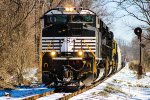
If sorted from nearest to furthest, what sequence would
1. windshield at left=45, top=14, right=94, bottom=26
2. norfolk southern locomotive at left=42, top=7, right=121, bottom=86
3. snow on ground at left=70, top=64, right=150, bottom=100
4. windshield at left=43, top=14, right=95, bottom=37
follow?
1. snow on ground at left=70, top=64, right=150, bottom=100
2. norfolk southern locomotive at left=42, top=7, right=121, bottom=86
3. windshield at left=43, top=14, right=95, bottom=37
4. windshield at left=45, top=14, right=94, bottom=26

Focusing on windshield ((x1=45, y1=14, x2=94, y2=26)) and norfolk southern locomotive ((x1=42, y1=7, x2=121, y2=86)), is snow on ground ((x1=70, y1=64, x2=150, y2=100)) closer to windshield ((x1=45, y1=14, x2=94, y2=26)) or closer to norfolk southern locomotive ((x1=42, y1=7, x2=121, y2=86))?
norfolk southern locomotive ((x1=42, y1=7, x2=121, y2=86))

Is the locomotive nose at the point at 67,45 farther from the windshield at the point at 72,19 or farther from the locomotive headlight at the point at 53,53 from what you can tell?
the windshield at the point at 72,19

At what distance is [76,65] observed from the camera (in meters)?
15.5

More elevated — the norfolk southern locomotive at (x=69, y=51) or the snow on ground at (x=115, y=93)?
the norfolk southern locomotive at (x=69, y=51)

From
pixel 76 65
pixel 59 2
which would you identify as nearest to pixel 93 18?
pixel 76 65

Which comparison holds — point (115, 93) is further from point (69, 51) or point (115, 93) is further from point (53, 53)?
point (53, 53)

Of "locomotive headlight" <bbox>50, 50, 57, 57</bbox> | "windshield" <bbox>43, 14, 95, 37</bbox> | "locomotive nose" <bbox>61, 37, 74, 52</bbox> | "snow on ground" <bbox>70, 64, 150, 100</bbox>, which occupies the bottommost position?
"snow on ground" <bbox>70, 64, 150, 100</bbox>

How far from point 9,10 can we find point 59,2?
12.4 m

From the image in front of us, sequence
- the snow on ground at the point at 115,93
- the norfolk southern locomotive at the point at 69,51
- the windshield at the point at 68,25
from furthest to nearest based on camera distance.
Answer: the windshield at the point at 68,25 → the norfolk southern locomotive at the point at 69,51 → the snow on ground at the point at 115,93

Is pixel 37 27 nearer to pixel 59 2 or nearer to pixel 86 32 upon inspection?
pixel 59 2

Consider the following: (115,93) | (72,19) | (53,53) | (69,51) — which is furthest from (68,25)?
(115,93)

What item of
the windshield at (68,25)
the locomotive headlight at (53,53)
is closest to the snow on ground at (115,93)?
the locomotive headlight at (53,53)

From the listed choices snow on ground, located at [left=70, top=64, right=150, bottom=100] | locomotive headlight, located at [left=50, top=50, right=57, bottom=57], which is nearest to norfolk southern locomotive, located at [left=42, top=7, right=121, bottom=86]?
locomotive headlight, located at [left=50, top=50, right=57, bottom=57]

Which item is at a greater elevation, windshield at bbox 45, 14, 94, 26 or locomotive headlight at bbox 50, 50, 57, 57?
windshield at bbox 45, 14, 94, 26
